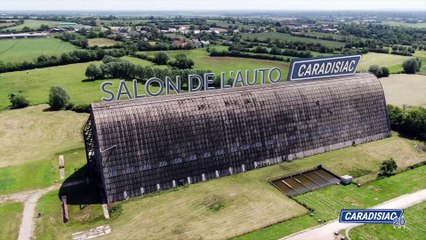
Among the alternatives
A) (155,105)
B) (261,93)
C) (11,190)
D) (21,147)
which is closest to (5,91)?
(21,147)

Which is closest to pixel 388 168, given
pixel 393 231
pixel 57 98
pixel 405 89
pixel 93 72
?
pixel 393 231

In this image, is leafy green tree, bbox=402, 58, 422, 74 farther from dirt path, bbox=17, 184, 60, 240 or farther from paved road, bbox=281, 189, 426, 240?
dirt path, bbox=17, 184, 60, 240

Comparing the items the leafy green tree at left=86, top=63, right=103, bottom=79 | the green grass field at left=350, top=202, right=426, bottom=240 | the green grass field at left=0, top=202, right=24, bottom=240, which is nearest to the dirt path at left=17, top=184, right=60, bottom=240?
the green grass field at left=0, top=202, right=24, bottom=240

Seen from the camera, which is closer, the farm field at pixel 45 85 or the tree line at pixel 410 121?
the tree line at pixel 410 121

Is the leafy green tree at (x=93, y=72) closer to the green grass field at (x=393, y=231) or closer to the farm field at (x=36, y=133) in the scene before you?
the farm field at (x=36, y=133)

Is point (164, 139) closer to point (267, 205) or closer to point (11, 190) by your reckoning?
point (267, 205)

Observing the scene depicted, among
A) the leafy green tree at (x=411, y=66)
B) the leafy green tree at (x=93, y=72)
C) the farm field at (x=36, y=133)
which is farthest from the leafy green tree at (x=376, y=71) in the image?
the farm field at (x=36, y=133)

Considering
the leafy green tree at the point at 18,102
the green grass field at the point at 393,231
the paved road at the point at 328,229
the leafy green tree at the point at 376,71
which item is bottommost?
the leafy green tree at the point at 18,102
